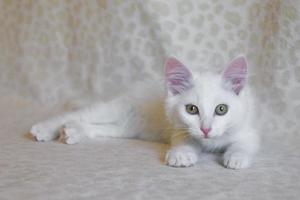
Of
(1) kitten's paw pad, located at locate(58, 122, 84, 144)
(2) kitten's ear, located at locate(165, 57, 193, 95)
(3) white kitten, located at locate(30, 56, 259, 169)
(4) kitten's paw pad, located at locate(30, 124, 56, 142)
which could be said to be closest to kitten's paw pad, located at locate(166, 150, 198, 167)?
(3) white kitten, located at locate(30, 56, 259, 169)

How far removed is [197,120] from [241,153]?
0.20 metres

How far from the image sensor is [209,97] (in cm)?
163

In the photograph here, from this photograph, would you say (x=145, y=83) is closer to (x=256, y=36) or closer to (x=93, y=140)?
(x=93, y=140)

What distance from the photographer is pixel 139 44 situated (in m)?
2.36

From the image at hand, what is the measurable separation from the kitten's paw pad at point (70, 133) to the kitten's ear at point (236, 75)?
0.62m

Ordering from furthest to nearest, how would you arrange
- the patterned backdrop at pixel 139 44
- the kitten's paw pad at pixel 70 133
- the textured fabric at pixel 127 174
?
1. the patterned backdrop at pixel 139 44
2. the kitten's paw pad at pixel 70 133
3. the textured fabric at pixel 127 174

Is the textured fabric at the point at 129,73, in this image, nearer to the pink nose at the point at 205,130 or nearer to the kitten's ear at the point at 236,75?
the pink nose at the point at 205,130

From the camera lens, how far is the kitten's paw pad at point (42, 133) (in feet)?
6.40

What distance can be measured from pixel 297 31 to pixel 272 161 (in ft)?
1.94

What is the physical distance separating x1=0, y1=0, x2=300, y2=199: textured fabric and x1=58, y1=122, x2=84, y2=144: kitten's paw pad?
5 centimetres

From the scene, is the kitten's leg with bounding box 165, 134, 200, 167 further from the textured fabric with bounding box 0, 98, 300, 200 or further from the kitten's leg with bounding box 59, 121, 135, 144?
the kitten's leg with bounding box 59, 121, 135, 144

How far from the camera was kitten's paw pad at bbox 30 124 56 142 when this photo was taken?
1.95 meters

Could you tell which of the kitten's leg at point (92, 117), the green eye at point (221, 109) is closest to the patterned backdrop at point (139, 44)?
the kitten's leg at point (92, 117)

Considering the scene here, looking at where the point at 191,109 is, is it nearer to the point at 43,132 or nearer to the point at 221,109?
the point at 221,109
